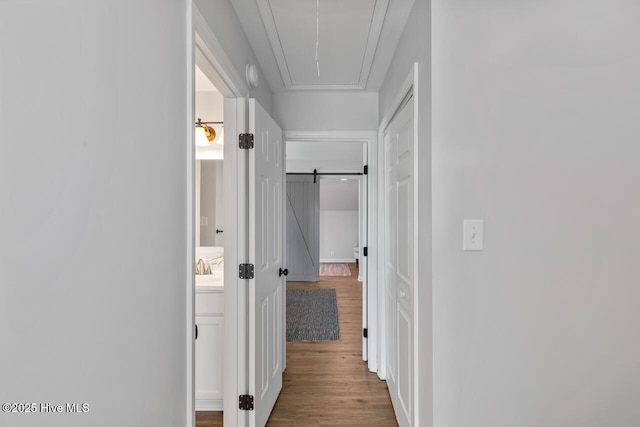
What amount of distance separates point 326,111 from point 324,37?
92 centimetres

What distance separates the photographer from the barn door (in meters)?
7.00

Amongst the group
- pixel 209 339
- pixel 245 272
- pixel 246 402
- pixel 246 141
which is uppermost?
pixel 246 141

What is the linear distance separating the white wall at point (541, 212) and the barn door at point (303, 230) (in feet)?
18.2

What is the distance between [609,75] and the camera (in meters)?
1.46

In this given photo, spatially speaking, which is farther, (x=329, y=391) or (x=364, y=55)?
(x=329, y=391)

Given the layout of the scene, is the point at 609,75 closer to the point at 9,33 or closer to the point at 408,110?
Answer: the point at 408,110

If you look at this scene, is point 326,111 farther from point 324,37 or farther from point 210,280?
point 210,280

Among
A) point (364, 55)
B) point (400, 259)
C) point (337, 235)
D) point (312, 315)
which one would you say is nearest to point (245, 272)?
point (400, 259)

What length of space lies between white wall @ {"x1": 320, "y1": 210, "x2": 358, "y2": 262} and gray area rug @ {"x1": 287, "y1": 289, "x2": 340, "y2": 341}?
3.30 meters

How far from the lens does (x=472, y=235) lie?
1447 millimetres

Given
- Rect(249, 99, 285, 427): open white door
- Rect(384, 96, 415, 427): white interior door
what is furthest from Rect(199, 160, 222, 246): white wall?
Rect(384, 96, 415, 427): white interior door

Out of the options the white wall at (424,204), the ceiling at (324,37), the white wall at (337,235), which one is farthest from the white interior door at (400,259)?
the white wall at (337,235)

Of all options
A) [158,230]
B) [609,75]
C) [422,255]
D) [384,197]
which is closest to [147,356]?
[158,230]

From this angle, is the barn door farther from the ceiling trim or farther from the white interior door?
the white interior door
